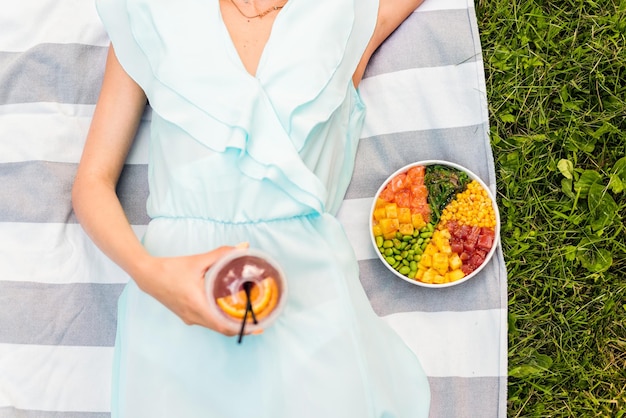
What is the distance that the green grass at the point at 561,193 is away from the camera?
1783mm

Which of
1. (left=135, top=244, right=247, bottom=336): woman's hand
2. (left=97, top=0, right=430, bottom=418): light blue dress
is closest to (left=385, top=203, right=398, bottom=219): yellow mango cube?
(left=97, top=0, right=430, bottom=418): light blue dress

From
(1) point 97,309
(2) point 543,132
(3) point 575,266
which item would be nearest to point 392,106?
(2) point 543,132

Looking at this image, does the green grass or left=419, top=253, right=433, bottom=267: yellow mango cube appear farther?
the green grass

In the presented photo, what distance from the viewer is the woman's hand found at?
3.77 ft


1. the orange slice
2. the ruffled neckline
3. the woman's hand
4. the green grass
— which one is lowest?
the green grass

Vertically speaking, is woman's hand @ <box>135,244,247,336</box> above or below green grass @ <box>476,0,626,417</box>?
above

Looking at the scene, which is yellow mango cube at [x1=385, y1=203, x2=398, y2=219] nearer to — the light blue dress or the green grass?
the light blue dress

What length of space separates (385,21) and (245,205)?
68cm

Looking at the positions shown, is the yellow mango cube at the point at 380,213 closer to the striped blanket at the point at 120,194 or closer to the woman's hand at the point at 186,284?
the striped blanket at the point at 120,194

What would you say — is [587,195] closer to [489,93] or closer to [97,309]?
[489,93]

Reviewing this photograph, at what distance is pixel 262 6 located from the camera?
57.4 inches

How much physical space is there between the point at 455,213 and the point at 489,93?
46cm

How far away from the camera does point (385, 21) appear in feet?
5.51

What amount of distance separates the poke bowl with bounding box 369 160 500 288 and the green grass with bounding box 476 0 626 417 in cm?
22
